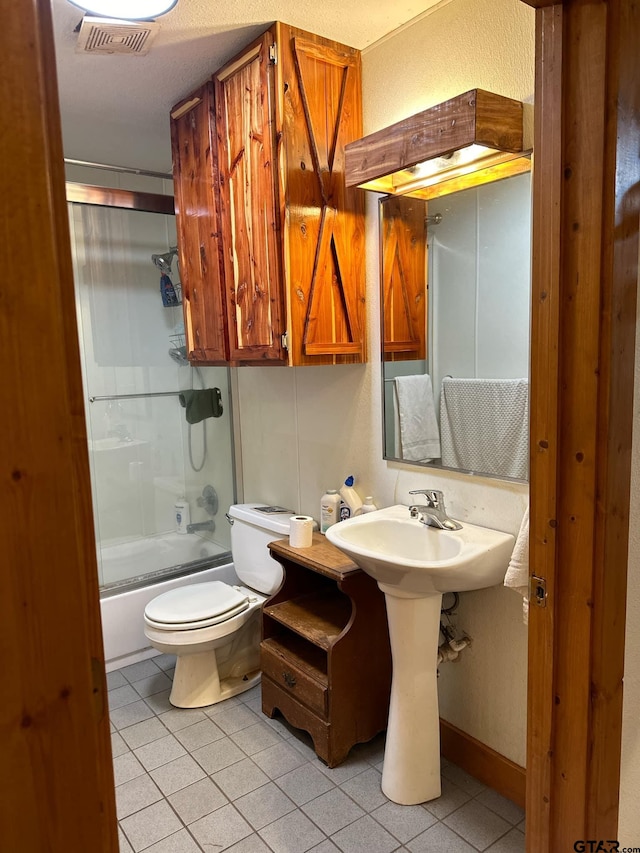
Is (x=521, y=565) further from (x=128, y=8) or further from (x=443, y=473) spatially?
(x=128, y=8)

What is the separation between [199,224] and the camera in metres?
2.60

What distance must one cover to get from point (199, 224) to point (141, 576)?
1.79 meters

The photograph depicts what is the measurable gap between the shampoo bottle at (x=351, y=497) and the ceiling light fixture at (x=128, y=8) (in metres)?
1.69

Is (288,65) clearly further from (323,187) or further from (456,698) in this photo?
(456,698)

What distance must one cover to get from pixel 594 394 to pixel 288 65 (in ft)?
5.18

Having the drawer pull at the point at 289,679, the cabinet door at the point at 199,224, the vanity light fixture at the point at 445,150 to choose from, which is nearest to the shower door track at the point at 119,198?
the cabinet door at the point at 199,224

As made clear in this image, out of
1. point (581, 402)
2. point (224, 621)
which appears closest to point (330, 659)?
point (224, 621)

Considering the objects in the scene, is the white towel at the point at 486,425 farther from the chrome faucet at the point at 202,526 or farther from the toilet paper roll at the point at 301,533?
the chrome faucet at the point at 202,526

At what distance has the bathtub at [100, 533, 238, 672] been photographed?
2.93 meters

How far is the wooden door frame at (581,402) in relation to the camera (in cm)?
114

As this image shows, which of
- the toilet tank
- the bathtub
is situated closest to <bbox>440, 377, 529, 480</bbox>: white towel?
the toilet tank

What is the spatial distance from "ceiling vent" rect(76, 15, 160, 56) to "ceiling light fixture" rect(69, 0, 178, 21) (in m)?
0.09

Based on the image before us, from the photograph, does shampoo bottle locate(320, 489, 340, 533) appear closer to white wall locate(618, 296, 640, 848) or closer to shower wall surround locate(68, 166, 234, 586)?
shower wall surround locate(68, 166, 234, 586)

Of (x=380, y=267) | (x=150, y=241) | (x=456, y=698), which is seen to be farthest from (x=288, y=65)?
(x=456, y=698)
